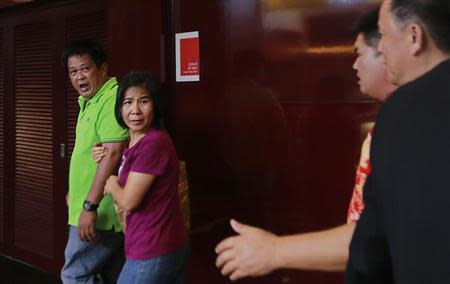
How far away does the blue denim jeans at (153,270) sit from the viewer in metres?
1.99

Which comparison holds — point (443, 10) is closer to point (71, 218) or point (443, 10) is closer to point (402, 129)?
point (402, 129)

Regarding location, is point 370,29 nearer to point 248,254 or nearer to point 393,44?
point 393,44

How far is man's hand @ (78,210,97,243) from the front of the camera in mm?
2289

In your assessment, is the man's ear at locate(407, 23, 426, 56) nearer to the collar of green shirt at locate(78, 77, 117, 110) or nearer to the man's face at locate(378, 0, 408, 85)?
the man's face at locate(378, 0, 408, 85)

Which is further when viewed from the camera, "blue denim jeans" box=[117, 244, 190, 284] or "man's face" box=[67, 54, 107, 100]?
"man's face" box=[67, 54, 107, 100]

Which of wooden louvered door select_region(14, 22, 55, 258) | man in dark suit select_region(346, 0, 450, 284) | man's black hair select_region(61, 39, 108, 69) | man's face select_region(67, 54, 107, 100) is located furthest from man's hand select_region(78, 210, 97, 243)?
wooden louvered door select_region(14, 22, 55, 258)

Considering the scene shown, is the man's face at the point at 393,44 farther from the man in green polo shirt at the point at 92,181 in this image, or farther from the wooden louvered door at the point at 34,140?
the wooden louvered door at the point at 34,140

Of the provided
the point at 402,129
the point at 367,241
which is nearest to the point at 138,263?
the point at 367,241

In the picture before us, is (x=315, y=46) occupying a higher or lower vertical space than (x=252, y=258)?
higher

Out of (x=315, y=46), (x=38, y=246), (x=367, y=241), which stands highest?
(x=315, y=46)

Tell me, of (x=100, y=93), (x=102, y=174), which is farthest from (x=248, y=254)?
(x=100, y=93)

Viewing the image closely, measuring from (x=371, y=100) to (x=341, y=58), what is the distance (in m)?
0.27

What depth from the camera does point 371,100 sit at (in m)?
2.37

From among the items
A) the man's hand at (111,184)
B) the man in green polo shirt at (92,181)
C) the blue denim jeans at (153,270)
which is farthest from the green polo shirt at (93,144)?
the blue denim jeans at (153,270)
